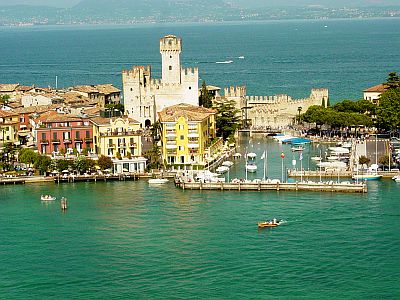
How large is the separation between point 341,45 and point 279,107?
112 m

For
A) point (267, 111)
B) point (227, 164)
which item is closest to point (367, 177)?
point (227, 164)

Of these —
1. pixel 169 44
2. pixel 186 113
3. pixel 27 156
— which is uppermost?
pixel 169 44

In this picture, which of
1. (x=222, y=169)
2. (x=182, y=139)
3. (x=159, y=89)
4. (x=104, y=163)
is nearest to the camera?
(x=104, y=163)

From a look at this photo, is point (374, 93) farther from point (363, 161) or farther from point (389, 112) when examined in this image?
point (363, 161)

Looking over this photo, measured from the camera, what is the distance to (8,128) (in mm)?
55625

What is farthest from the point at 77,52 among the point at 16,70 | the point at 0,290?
the point at 0,290

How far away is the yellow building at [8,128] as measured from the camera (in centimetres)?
5528

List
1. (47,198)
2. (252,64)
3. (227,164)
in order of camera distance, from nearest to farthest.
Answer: (47,198), (227,164), (252,64)

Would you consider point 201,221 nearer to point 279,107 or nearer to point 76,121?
point 76,121

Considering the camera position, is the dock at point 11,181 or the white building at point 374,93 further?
the white building at point 374,93

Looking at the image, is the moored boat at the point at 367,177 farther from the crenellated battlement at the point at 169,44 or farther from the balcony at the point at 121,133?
the crenellated battlement at the point at 169,44

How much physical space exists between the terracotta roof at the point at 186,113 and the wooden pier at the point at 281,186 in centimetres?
659

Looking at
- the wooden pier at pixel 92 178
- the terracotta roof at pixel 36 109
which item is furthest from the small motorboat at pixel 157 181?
the terracotta roof at pixel 36 109

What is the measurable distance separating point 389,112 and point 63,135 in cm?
1911
